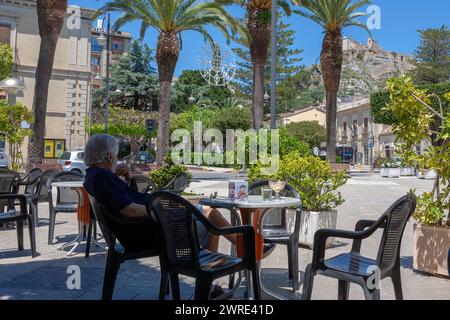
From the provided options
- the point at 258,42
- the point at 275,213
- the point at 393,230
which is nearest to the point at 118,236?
the point at 393,230

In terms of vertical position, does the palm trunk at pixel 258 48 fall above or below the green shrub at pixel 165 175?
above

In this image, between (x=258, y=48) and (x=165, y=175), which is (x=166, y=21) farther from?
(x=165, y=175)

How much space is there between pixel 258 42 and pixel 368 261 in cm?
1559

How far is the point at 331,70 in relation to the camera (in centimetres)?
2442

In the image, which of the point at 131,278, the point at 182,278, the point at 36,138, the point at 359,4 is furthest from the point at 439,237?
the point at 359,4

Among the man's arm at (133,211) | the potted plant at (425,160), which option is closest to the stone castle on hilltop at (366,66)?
the potted plant at (425,160)

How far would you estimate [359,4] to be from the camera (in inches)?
912

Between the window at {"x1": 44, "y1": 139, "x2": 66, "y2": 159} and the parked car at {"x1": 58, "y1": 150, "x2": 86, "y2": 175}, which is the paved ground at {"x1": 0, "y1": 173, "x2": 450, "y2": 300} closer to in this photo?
the parked car at {"x1": 58, "y1": 150, "x2": 86, "y2": 175}

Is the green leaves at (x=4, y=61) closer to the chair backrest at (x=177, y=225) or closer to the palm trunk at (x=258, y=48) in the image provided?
the palm trunk at (x=258, y=48)

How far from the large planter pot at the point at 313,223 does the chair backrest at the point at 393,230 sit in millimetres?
2568

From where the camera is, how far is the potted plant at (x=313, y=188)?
583cm

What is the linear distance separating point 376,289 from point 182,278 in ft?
6.90

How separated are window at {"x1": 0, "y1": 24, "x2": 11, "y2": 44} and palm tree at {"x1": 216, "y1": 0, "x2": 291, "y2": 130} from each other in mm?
21574
